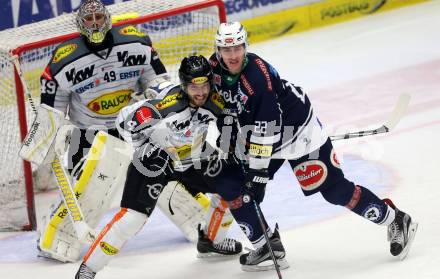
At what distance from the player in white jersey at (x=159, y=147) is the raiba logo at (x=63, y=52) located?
662mm

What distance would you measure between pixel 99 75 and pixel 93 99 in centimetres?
15

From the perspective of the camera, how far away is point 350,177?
239 inches

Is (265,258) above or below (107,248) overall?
below

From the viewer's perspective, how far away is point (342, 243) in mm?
4934

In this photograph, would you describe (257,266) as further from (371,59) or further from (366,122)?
(371,59)

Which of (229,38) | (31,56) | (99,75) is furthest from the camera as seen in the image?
(31,56)

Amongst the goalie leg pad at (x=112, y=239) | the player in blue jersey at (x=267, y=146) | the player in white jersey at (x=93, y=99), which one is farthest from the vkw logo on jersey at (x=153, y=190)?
the player in white jersey at (x=93, y=99)

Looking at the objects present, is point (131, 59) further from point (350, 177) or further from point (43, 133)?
point (350, 177)

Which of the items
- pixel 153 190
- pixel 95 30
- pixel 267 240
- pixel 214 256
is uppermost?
pixel 95 30

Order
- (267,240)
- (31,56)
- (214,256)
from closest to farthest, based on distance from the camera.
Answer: (267,240), (214,256), (31,56)

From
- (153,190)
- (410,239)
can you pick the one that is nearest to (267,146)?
(153,190)

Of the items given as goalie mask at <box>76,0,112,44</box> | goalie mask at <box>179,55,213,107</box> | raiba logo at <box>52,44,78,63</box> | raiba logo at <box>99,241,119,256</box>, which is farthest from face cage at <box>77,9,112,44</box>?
raiba logo at <box>99,241,119,256</box>

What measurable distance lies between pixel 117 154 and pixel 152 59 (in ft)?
1.79

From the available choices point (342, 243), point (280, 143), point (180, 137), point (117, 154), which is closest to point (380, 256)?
point (342, 243)
